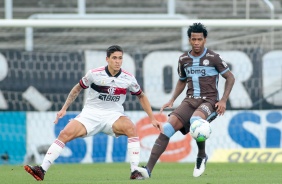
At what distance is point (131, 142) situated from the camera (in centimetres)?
1080

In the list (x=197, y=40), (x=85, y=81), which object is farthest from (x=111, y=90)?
(x=197, y=40)

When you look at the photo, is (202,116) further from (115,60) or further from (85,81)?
(85,81)

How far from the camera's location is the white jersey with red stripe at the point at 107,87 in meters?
10.9

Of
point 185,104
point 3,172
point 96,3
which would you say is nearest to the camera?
point 185,104

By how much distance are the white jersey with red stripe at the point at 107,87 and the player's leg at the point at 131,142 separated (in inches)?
10.3

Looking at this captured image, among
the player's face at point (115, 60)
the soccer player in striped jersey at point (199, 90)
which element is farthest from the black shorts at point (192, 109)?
the player's face at point (115, 60)

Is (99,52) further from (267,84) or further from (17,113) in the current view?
(267,84)

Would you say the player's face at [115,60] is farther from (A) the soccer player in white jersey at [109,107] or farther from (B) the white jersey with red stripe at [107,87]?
(B) the white jersey with red stripe at [107,87]

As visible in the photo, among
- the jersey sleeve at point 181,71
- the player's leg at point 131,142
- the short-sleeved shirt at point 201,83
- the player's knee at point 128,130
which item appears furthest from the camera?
the jersey sleeve at point 181,71

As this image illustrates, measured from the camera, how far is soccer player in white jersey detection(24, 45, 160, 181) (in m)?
10.7

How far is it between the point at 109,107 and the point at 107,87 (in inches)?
10.6

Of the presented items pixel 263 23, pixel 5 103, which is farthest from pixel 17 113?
pixel 263 23

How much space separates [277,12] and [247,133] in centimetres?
544

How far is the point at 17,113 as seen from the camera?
1680 cm
